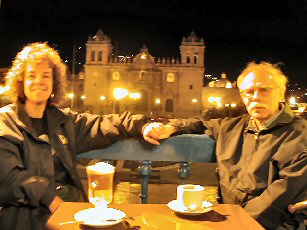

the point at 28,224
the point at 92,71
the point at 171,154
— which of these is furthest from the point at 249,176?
the point at 92,71

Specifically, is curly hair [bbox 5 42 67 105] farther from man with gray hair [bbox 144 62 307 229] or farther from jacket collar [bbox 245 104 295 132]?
jacket collar [bbox 245 104 295 132]

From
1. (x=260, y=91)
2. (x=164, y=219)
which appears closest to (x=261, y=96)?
(x=260, y=91)

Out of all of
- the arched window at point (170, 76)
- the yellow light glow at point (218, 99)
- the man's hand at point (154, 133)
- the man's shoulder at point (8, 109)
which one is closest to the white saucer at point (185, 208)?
the man's hand at point (154, 133)

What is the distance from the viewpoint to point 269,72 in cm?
264

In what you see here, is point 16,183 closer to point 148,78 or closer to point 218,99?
point 218,99

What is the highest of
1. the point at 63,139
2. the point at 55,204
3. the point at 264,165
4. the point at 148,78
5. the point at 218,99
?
the point at 148,78

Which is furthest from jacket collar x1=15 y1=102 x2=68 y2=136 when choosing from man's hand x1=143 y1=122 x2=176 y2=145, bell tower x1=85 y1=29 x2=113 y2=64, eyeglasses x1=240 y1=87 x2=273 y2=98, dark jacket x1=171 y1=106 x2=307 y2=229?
bell tower x1=85 y1=29 x2=113 y2=64

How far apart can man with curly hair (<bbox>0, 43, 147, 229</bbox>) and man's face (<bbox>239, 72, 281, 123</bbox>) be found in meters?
0.70

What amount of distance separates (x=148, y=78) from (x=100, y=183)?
53360 millimetres

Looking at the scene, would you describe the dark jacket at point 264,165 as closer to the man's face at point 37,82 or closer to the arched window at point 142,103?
the man's face at point 37,82

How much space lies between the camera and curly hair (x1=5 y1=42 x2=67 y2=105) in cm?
265

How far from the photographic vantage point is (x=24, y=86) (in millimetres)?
2646

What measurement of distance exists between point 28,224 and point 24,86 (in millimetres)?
896

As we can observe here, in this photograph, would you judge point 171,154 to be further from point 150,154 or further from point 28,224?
point 28,224
